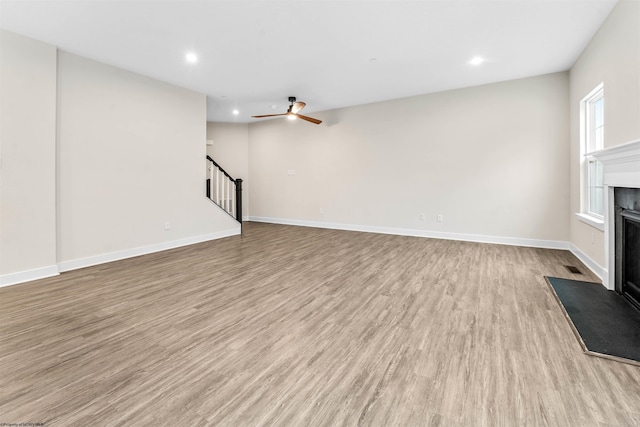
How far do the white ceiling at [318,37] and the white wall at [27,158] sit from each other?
0.31 metres

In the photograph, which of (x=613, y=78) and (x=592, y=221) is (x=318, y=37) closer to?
(x=613, y=78)

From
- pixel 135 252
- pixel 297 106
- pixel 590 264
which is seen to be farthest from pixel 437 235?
pixel 135 252

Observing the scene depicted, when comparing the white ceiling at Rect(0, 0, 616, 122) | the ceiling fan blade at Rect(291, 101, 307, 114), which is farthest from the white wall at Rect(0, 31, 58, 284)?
the ceiling fan blade at Rect(291, 101, 307, 114)

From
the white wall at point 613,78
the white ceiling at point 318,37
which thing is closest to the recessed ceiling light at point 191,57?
the white ceiling at point 318,37

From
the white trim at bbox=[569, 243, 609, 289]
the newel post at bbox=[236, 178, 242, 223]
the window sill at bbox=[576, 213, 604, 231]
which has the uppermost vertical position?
the newel post at bbox=[236, 178, 242, 223]

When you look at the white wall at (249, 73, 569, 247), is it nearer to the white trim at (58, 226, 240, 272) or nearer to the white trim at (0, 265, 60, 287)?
the white trim at (58, 226, 240, 272)

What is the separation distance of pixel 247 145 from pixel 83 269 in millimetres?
5183

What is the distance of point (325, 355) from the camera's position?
179 cm

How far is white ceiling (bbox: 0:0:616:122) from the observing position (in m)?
2.78

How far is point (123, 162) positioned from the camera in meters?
4.22

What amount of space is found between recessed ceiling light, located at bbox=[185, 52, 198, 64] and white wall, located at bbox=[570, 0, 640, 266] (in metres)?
4.54

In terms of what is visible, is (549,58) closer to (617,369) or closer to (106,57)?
(617,369)

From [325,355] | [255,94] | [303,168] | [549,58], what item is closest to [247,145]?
[303,168]

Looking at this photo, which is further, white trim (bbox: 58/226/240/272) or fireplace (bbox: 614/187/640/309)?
white trim (bbox: 58/226/240/272)
